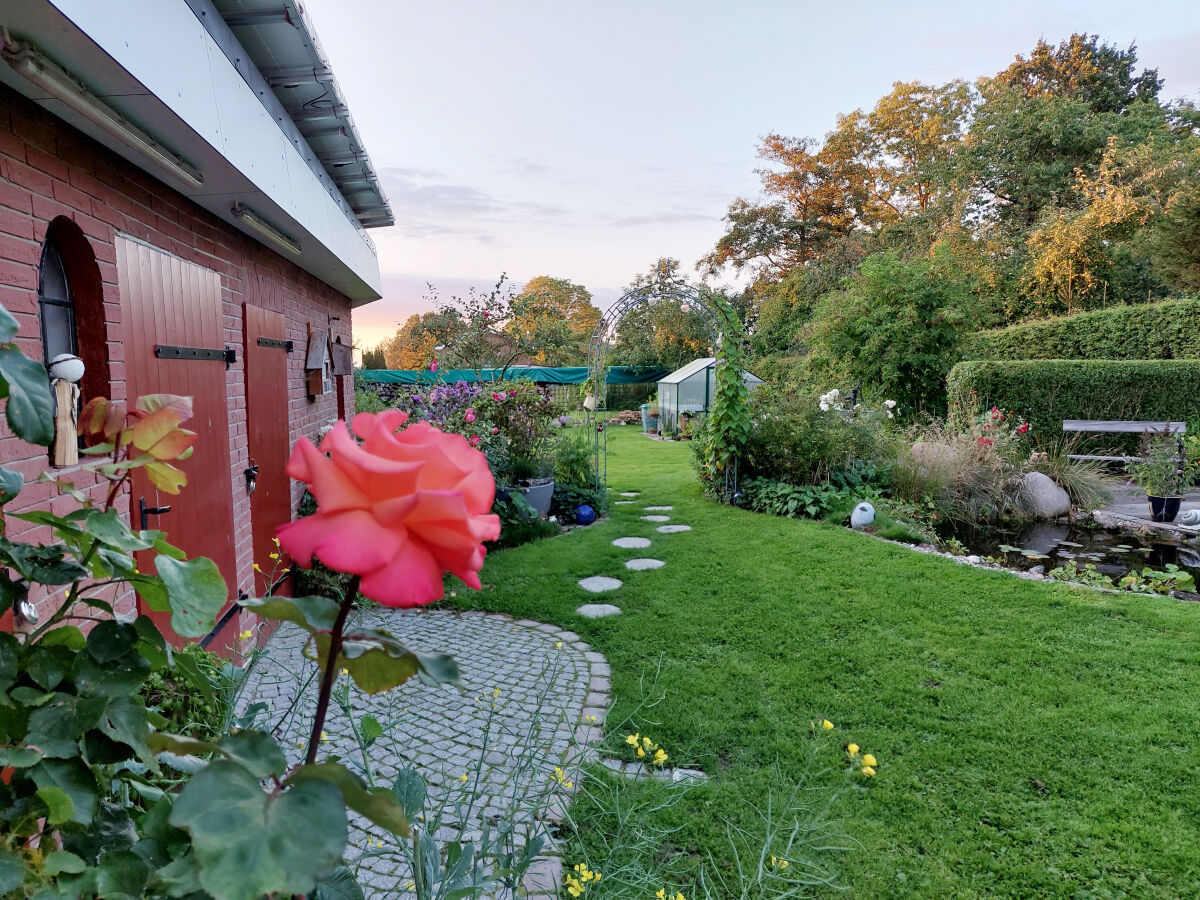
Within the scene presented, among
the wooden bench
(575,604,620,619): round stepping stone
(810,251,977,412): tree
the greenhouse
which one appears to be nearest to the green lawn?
(575,604,620,619): round stepping stone

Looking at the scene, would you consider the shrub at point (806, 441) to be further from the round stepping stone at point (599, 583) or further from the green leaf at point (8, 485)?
the green leaf at point (8, 485)

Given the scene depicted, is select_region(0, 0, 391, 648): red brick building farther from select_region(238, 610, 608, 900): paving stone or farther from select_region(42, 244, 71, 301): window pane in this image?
select_region(238, 610, 608, 900): paving stone

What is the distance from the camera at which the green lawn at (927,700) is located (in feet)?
6.95

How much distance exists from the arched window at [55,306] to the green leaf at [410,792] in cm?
205

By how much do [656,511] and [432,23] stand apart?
5159 mm

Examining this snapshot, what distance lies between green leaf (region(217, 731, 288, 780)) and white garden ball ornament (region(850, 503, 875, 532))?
613cm

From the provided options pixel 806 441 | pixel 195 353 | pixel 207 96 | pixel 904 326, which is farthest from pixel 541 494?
pixel 904 326

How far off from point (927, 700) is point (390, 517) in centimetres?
→ 334

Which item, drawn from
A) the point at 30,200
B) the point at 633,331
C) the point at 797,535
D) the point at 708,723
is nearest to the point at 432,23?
the point at 30,200

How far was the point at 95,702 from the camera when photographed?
20.5 inches

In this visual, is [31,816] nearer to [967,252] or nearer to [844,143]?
[967,252]

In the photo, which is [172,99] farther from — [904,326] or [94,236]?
[904,326]

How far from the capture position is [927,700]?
305 centimetres

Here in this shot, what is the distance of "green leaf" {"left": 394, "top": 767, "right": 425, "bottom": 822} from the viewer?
0.78 meters
